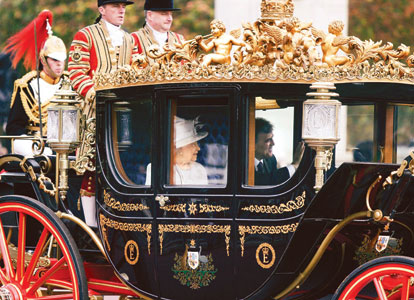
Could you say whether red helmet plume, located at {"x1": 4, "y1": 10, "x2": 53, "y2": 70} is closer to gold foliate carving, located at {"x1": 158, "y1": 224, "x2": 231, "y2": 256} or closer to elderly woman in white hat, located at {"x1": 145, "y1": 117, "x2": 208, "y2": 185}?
elderly woman in white hat, located at {"x1": 145, "y1": 117, "x2": 208, "y2": 185}

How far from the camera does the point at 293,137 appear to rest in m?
5.93

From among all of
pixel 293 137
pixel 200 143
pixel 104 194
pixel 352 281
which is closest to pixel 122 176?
pixel 104 194

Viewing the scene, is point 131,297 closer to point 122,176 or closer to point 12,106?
point 122,176

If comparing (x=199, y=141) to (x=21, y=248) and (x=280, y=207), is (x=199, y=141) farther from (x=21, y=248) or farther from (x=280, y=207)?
(x=21, y=248)

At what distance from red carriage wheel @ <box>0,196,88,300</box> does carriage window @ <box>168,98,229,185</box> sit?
849 millimetres

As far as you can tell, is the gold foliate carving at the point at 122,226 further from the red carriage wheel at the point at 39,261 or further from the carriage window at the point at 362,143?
the carriage window at the point at 362,143

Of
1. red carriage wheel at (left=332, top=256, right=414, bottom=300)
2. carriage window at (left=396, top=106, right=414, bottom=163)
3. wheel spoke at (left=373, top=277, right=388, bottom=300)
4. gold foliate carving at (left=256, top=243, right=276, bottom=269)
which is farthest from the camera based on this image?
carriage window at (left=396, top=106, right=414, bottom=163)

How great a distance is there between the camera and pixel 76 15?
16922mm

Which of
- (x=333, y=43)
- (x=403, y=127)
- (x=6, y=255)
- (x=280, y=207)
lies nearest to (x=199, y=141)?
(x=280, y=207)

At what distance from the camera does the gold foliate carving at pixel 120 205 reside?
244 inches

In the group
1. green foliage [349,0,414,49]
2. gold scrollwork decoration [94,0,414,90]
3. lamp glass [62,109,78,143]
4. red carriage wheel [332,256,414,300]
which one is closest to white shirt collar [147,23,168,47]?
lamp glass [62,109,78,143]

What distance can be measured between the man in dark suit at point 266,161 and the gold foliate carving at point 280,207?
0.15 meters

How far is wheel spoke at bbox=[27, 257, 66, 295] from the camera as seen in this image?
21.7ft

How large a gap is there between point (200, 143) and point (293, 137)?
537 millimetres
